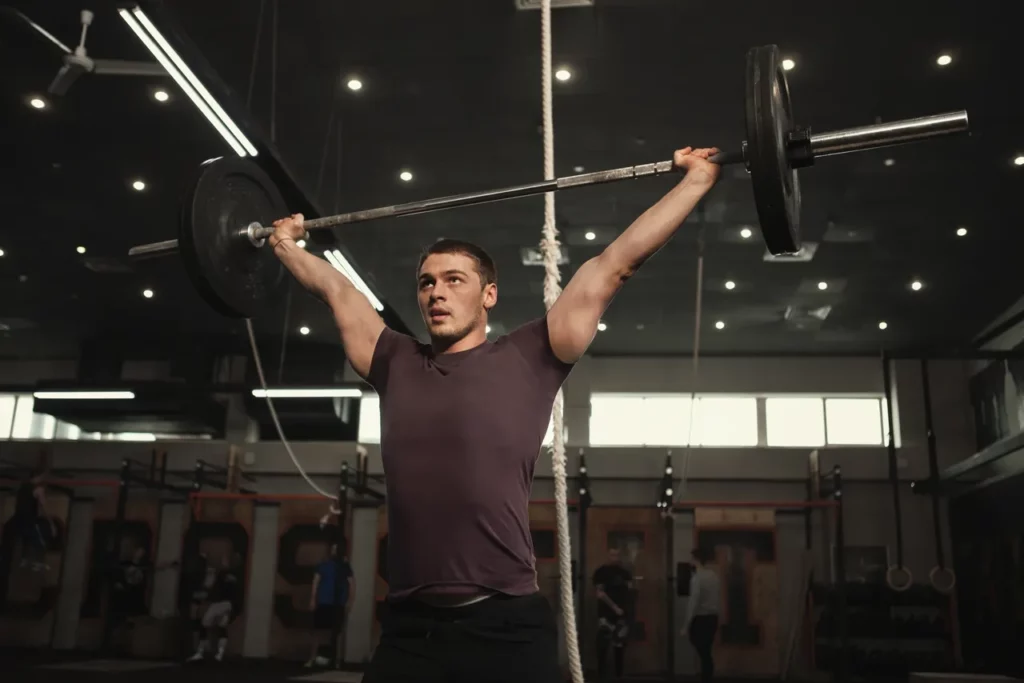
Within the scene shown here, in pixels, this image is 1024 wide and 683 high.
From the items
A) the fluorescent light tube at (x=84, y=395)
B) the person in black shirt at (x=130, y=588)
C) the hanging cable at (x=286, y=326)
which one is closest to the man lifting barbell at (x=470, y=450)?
the hanging cable at (x=286, y=326)

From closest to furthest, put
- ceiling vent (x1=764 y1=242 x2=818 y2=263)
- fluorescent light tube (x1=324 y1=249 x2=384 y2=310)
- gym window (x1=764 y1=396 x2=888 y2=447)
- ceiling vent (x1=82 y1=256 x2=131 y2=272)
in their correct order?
fluorescent light tube (x1=324 y1=249 x2=384 y2=310)
ceiling vent (x1=764 y1=242 x2=818 y2=263)
ceiling vent (x1=82 y1=256 x2=131 y2=272)
gym window (x1=764 y1=396 x2=888 y2=447)

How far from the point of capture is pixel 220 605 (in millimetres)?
7855

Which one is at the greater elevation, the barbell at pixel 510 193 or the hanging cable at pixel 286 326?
the hanging cable at pixel 286 326

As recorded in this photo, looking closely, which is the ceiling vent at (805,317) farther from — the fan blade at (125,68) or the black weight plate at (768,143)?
the black weight plate at (768,143)

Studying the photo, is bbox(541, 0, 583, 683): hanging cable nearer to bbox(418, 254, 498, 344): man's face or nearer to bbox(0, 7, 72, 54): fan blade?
bbox(418, 254, 498, 344): man's face

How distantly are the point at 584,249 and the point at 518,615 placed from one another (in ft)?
17.6

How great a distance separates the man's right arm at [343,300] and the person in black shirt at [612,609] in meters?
5.97

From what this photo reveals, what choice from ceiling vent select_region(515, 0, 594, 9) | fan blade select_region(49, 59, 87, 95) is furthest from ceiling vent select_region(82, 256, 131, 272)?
ceiling vent select_region(515, 0, 594, 9)

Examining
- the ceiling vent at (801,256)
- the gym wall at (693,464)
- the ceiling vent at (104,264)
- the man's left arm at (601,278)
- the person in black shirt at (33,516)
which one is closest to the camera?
the man's left arm at (601,278)

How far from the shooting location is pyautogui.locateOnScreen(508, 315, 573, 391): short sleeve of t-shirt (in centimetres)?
141

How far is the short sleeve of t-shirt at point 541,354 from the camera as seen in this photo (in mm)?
1407

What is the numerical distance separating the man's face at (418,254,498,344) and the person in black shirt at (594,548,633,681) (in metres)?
6.24

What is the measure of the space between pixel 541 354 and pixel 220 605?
7.38 m

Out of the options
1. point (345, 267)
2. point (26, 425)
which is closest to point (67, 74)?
point (345, 267)
